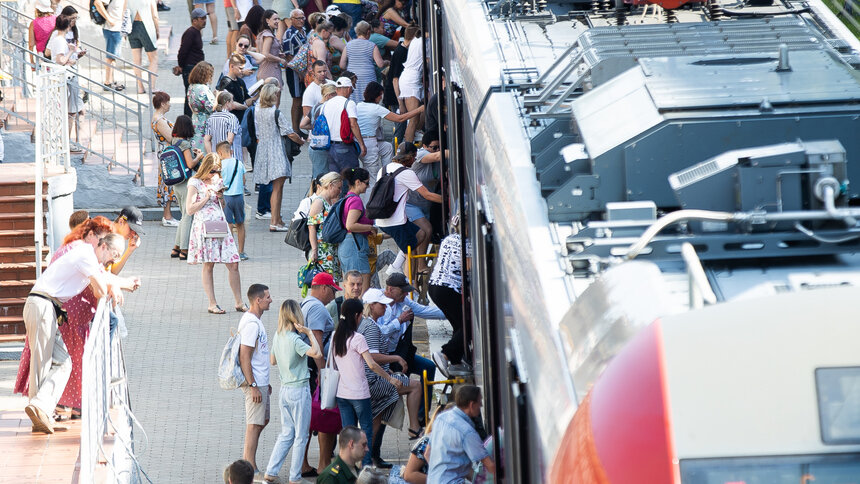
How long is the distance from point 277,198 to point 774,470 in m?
13.0

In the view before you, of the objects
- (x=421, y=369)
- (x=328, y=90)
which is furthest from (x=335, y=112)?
(x=421, y=369)

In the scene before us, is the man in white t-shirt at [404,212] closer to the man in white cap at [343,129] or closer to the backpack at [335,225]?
the backpack at [335,225]

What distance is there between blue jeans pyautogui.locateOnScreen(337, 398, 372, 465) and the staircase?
4.48 metres

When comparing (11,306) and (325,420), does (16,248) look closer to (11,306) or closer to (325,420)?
(11,306)

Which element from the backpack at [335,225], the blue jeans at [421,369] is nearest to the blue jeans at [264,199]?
the backpack at [335,225]

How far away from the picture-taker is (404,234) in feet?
42.0

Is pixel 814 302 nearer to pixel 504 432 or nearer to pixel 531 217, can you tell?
pixel 531 217

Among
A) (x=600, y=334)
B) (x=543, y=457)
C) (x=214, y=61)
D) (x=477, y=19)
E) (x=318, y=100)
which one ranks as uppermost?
(x=214, y=61)

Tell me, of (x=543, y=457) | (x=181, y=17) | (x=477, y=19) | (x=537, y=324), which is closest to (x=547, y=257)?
(x=537, y=324)

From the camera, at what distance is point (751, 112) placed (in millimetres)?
4934

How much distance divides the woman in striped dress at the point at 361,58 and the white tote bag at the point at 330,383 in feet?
28.1

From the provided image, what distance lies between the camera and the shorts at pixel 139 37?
835 inches

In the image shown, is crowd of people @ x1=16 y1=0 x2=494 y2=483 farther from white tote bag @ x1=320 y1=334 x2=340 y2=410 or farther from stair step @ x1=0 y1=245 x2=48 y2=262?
stair step @ x1=0 y1=245 x2=48 y2=262

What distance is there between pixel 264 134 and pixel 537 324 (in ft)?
37.1
